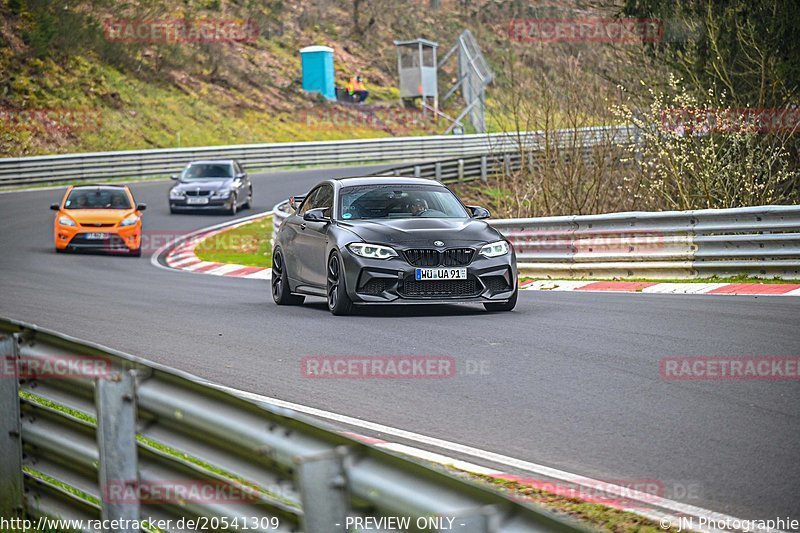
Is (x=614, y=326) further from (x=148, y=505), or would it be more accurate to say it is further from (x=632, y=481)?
(x=148, y=505)

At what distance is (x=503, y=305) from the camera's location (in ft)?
44.8

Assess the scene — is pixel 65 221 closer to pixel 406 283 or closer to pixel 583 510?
pixel 406 283

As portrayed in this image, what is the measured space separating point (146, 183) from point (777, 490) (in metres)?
38.9

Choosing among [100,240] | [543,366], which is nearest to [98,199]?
[100,240]

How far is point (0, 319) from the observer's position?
5246mm

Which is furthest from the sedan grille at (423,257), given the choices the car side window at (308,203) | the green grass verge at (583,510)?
the green grass verge at (583,510)

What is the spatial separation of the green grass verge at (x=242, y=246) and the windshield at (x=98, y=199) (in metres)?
2.02

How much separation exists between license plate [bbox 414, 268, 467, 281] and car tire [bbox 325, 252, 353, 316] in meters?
0.84

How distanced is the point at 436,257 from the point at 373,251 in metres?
0.66

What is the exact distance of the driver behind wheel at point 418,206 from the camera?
563 inches

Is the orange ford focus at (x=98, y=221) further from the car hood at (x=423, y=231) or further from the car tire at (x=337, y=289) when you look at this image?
the car hood at (x=423, y=231)

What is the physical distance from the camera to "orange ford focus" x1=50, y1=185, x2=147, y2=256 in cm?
2631

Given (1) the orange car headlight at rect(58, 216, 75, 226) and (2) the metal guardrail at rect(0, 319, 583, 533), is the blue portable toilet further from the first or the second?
(2) the metal guardrail at rect(0, 319, 583, 533)

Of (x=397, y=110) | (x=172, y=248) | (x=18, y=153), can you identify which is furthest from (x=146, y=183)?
(x=397, y=110)
